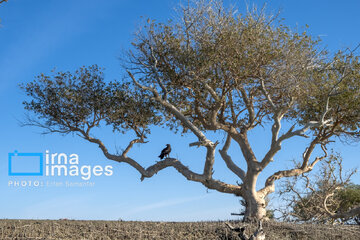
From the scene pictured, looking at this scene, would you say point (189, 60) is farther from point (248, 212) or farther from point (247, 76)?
point (248, 212)

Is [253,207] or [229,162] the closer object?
[253,207]

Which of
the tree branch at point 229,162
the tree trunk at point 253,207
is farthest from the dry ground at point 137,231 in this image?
the tree branch at point 229,162

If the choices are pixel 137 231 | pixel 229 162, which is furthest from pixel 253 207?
pixel 137 231

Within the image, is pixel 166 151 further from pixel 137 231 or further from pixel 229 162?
pixel 137 231

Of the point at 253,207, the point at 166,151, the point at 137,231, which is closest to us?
the point at 137,231

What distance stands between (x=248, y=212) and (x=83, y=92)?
9.12m

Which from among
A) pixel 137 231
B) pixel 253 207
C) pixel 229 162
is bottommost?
pixel 137 231

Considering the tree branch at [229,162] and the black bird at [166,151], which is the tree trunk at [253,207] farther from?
the black bird at [166,151]

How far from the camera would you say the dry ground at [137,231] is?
40.8 feet

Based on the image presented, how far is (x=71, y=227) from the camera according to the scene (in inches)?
526

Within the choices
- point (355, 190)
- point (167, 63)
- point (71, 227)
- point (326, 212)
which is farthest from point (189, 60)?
point (355, 190)

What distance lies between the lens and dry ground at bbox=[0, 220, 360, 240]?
12445mm

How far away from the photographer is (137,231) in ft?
43.7

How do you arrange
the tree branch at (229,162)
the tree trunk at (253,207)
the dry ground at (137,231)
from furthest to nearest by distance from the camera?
the tree branch at (229,162)
the tree trunk at (253,207)
the dry ground at (137,231)
